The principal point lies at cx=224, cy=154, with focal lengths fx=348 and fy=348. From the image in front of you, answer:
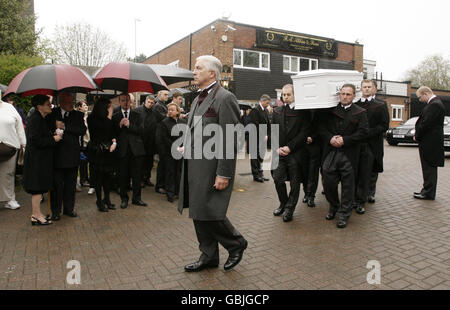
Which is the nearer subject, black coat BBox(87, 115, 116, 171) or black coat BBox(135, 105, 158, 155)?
black coat BBox(87, 115, 116, 171)

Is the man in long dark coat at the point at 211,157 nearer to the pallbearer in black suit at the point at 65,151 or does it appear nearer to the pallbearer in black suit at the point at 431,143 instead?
the pallbearer in black suit at the point at 65,151

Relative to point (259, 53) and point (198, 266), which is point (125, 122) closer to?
point (198, 266)

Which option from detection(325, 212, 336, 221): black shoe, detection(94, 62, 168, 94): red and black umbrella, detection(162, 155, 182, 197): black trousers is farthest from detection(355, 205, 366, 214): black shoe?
detection(94, 62, 168, 94): red and black umbrella

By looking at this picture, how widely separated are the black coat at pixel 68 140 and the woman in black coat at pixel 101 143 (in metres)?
0.36

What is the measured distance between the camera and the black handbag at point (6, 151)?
600 centimetres

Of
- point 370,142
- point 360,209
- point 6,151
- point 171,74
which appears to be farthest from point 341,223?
point 171,74

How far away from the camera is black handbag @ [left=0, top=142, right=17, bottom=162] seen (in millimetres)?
6000

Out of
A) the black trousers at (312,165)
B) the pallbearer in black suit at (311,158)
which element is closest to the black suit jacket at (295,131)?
the pallbearer in black suit at (311,158)

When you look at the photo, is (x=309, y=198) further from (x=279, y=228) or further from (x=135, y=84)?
(x=135, y=84)

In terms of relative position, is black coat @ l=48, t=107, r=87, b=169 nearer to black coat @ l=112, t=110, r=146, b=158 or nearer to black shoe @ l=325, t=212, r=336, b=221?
black coat @ l=112, t=110, r=146, b=158

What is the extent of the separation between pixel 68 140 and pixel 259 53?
1949 centimetres

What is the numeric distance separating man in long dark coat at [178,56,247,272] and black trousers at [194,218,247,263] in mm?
10

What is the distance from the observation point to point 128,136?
637 centimetres
